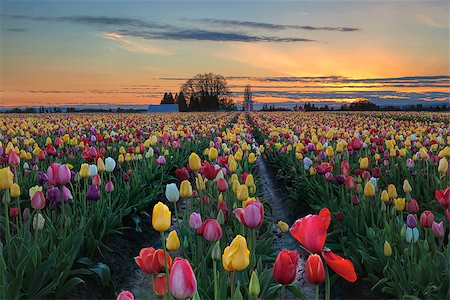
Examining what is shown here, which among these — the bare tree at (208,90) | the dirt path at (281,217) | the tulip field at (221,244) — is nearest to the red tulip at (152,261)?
the tulip field at (221,244)

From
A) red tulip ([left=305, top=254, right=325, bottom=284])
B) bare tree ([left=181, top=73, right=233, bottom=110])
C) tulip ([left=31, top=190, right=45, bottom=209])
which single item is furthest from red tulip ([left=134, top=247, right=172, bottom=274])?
bare tree ([left=181, top=73, right=233, bottom=110])

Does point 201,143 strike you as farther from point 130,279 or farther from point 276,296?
point 276,296

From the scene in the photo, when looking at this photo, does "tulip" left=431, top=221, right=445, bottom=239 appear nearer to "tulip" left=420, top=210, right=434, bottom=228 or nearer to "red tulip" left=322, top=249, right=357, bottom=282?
"tulip" left=420, top=210, right=434, bottom=228

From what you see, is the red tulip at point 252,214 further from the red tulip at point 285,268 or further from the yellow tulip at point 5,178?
the yellow tulip at point 5,178

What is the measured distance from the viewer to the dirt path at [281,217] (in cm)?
516

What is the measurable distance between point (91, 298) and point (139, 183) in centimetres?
273

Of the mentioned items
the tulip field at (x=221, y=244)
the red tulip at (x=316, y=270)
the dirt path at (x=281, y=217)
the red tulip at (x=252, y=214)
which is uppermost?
the red tulip at (x=252, y=214)

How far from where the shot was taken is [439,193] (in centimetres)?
387

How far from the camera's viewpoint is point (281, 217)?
7.77m

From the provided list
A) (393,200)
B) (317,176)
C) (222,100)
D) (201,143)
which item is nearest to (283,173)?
(317,176)

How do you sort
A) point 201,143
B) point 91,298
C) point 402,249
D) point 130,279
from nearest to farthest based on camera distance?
point 402,249 < point 91,298 < point 130,279 < point 201,143

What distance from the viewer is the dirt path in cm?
516

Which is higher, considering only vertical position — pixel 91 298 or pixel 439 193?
pixel 439 193

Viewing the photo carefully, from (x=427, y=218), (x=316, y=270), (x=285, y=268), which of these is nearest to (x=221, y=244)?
(x=427, y=218)
